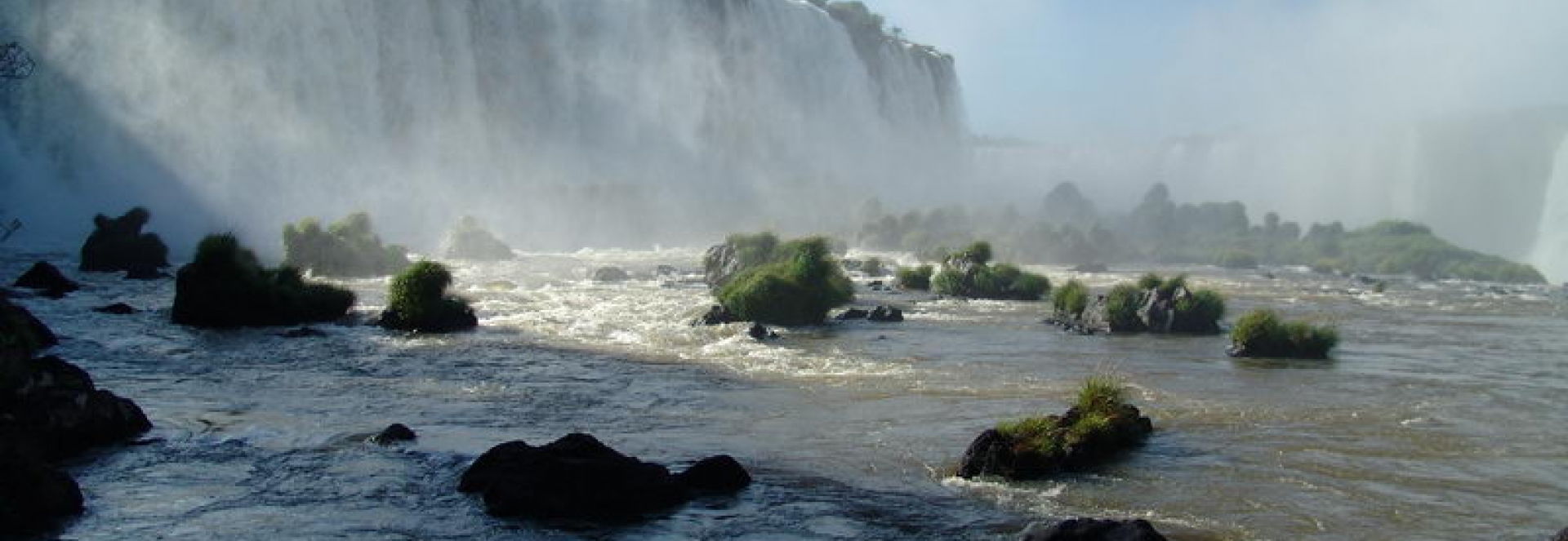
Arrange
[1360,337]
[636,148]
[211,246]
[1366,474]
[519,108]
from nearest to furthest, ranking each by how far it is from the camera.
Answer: [1366,474] < [211,246] < [1360,337] < [519,108] < [636,148]

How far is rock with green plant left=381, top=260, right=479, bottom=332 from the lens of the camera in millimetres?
29469

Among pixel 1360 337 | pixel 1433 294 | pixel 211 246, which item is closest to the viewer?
pixel 211 246

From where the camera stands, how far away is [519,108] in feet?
284

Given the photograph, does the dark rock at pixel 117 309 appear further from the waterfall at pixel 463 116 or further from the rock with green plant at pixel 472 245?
the rock with green plant at pixel 472 245

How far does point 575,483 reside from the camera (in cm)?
1162

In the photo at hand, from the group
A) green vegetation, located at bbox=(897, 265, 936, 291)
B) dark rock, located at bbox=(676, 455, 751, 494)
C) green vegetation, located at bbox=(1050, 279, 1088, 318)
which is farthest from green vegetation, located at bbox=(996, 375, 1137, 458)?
green vegetation, located at bbox=(897, 265, 936, 291)

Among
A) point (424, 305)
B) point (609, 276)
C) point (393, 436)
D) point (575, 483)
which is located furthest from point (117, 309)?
point (575, 483)

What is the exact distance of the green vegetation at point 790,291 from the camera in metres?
33.6

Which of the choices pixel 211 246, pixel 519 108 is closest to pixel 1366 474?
pixel 211 246

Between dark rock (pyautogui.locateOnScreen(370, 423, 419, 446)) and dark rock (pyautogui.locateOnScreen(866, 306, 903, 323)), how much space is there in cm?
2187

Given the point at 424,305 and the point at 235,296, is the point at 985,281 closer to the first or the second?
the point at 424,305

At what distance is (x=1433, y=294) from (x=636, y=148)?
202 ft

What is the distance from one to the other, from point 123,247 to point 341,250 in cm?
795

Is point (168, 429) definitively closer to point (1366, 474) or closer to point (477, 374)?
point (477, 374)
